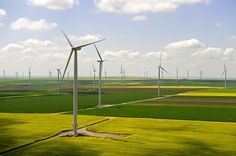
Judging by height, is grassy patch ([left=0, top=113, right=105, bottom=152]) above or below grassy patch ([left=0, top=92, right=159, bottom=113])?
below

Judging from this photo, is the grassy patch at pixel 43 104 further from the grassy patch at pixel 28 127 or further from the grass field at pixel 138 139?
the grass field at pixel 138 139

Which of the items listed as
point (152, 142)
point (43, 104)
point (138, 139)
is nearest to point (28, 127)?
point (138, 139)

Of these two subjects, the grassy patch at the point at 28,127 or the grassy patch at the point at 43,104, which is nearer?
the grassy patch at the point at 28,127

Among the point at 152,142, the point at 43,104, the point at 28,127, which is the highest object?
the point at 43,104

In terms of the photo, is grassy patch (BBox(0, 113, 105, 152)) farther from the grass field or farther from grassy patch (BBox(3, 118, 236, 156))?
grassy patch (BBox(3, 118, 236, 156))

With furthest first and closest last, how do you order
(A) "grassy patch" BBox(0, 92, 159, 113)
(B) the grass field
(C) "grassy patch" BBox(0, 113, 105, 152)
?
(A) "grassy patch" BBox(0, 92, 159, 113), (C) "grassy patch" BBox(0, 113, 105, 152), (B) the grass field

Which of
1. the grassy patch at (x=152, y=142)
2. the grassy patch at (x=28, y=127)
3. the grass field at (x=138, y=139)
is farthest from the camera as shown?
the grassy patch at (x=28, y=127)

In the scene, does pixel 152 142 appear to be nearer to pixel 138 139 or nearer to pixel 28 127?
pixel 138 139

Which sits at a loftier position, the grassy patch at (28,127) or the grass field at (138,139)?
the grassy patch at (28,127)

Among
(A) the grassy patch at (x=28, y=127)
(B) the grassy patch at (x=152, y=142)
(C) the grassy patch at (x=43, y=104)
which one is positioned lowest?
(B) the grassy patch at (x=152, y=142)

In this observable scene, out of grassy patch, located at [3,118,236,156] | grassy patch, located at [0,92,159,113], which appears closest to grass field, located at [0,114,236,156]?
grassy patch, located at [3,118,236,156]

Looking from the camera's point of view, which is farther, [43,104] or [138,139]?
[43,104]

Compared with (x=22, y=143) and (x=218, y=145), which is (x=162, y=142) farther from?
(x=22, y=143)

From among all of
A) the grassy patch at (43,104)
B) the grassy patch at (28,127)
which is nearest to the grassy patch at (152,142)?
the grassy patch at (28,127)
